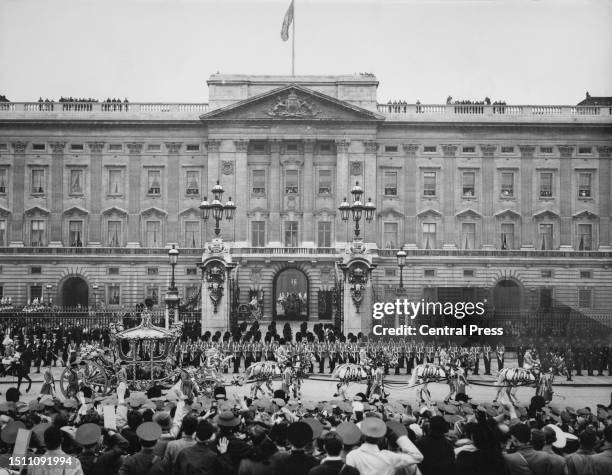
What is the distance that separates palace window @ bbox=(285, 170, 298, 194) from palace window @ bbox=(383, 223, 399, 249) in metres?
7.87

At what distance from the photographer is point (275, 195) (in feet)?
184

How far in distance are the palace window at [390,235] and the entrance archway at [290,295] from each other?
7197 millimetres

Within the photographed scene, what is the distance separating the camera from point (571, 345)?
3184cm

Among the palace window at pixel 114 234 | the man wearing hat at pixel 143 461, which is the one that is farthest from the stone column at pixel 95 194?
the man wearing hat at pixel 143 461

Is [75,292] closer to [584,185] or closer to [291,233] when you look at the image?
[291,233]

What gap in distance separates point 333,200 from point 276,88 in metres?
9.91

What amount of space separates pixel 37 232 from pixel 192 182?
42.6ft

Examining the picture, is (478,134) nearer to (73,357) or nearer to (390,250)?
(390,250)

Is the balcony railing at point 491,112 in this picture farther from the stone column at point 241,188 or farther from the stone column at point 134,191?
the stone column at point 134,191

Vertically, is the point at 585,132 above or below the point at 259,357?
above

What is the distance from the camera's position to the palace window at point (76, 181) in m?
56.6

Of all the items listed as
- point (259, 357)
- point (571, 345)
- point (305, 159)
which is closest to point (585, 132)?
point (305, 159)

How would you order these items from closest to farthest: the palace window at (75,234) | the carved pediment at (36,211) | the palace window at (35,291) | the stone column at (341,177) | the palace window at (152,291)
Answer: the palace window at (35,291) → the palace window at (152,291) → the stone column at (341,177) → the carved pediment at (36,211) → the palace window at (75,234)

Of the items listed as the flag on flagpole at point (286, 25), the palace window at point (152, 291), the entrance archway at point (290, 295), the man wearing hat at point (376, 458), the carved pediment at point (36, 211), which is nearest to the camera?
the man wearing hat at point (376, 458)
